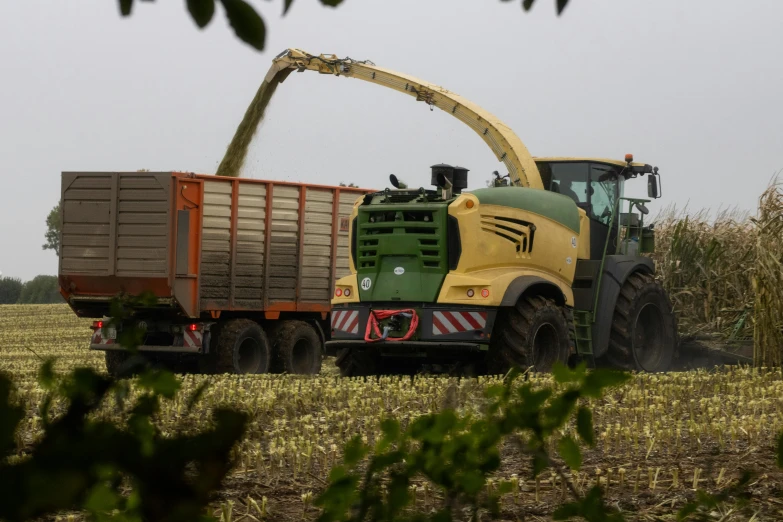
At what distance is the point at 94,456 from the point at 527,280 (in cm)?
1012

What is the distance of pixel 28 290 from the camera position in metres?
55.7

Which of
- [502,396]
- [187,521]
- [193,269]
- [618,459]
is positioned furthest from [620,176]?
[187,521]

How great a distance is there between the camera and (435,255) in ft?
37.4

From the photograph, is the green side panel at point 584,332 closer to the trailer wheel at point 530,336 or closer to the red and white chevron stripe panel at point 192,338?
the trailer wheel at point 530,336

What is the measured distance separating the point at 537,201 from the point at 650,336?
2793mm

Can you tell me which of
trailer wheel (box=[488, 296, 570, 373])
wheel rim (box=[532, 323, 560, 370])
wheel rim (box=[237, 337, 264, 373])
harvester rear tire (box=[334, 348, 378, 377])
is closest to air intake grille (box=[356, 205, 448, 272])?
trailer wheel (box=[488, 296, 570, 373])

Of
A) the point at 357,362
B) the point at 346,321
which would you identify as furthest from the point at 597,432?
the point at 357,362

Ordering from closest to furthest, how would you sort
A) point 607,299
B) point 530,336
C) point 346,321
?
point 530,336 < point 346,321 < point 607,299

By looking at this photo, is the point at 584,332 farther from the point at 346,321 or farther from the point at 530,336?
the point at 346,321

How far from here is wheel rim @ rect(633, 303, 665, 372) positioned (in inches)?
527

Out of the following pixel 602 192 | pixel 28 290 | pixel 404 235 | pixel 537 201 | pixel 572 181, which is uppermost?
pixel 572 181

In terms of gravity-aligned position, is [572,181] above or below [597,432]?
above

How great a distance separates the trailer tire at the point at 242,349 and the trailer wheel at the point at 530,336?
344cm

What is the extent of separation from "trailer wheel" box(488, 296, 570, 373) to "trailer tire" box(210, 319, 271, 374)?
3442 millimetres
